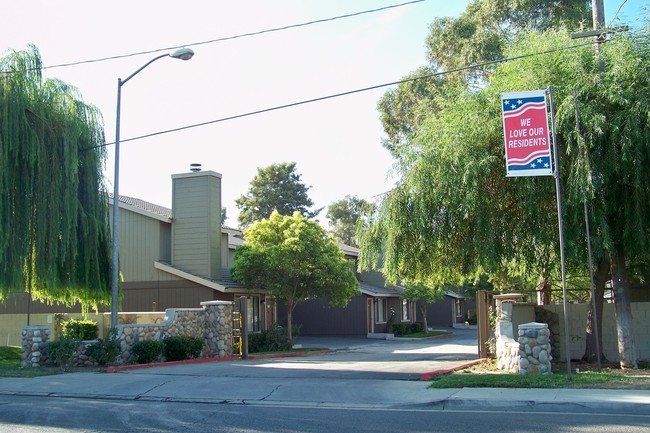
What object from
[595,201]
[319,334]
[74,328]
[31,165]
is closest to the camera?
[595,201]

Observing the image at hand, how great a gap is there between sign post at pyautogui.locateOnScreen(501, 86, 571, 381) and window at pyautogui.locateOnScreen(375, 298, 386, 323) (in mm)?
27652

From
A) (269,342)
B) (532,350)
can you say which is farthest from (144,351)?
(532,350)

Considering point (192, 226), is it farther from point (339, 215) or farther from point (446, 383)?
point (339, 215)

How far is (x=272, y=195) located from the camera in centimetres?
6569

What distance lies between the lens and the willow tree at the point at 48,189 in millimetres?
18844

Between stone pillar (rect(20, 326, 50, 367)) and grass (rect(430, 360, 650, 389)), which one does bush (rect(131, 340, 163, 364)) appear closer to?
stone pillar (rect(20, 326, 50, 367))

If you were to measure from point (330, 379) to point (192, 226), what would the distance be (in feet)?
53.0

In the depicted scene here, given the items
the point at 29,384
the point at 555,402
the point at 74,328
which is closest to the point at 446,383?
the point at 555,402

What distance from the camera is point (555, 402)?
11.1 metres

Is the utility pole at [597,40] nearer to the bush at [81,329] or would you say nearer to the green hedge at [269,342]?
the green hedge at [269,342]

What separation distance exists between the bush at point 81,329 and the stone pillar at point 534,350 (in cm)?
1450

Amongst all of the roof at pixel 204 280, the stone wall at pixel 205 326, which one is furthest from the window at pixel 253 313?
the stone wall at pixel 205 326

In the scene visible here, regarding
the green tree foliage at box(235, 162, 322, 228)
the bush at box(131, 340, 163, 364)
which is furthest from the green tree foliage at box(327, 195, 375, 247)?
the bush at box(131, 340, 163, 364)

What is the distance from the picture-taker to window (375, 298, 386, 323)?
136 ft
